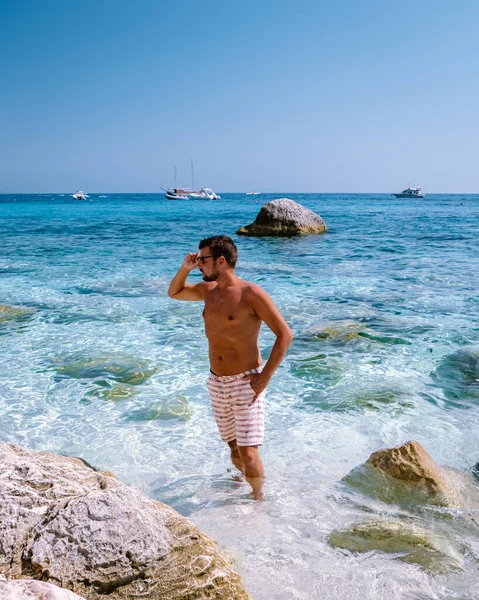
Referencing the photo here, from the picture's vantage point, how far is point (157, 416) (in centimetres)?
619

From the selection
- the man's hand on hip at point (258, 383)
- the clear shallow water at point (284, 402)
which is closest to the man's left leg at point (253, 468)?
the clear shallow water at point (284, 402)

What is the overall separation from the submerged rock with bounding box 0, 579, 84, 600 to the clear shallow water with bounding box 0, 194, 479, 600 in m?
1.42

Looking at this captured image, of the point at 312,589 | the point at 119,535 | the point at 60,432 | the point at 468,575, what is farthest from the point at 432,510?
the point at 60,432

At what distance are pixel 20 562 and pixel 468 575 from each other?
99.4 inches

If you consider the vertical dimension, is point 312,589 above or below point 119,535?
below

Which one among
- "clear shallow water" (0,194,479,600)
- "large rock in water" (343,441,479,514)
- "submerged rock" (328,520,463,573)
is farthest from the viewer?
"large rock in water" (343,441,479,514)

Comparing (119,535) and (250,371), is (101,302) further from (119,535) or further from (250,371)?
(119,535)

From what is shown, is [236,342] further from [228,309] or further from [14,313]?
[14,313]

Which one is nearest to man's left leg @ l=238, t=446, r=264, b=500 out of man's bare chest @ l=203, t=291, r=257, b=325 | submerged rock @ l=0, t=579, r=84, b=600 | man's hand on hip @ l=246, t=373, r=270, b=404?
man's hand on hip @ l=246, t=373, r=270, b=404

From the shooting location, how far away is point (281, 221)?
2619 cm

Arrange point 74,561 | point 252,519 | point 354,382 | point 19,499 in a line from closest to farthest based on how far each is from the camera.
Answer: point 74,561, point 19,499, point 252,519, point 354,382

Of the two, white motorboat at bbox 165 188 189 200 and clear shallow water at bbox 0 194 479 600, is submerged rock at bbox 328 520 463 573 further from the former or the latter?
white motorboat at bbox 165 188 189 200

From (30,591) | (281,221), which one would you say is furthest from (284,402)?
(281,221)

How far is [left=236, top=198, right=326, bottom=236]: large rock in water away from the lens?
85.9 feet
